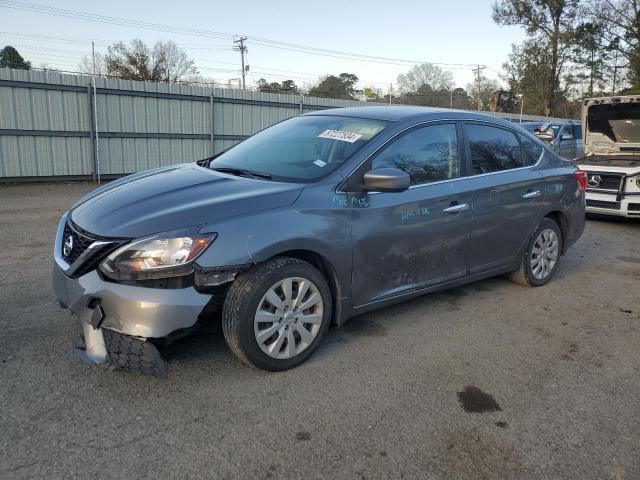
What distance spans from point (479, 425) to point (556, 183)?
3.24 m

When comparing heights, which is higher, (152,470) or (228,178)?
(228,178)

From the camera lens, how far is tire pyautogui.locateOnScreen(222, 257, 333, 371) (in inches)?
121

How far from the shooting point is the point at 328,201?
3.46 metres

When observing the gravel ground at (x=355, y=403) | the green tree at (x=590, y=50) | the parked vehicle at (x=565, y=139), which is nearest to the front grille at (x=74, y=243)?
the gravel ground at (x=355, y=403)

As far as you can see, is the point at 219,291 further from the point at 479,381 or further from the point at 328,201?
the point at 479,381

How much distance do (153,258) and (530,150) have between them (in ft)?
12.6

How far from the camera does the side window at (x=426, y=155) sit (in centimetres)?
390

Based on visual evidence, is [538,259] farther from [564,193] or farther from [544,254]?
[564,193]

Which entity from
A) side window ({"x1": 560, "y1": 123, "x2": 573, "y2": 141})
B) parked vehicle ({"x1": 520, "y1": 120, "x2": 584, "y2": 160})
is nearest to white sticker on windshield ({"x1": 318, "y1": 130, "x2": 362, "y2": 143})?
parked vehicle ({"x1": 520, "y1": 120, "x2": 584, "y2": 160})

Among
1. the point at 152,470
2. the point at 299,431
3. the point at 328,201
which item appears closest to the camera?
the point at 152,470

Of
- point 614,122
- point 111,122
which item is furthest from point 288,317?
point 111,122

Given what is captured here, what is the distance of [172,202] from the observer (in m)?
3.21

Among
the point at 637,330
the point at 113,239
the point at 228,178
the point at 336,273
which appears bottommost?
the point at 637,330

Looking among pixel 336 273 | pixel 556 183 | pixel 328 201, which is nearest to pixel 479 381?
pixel 336 273
